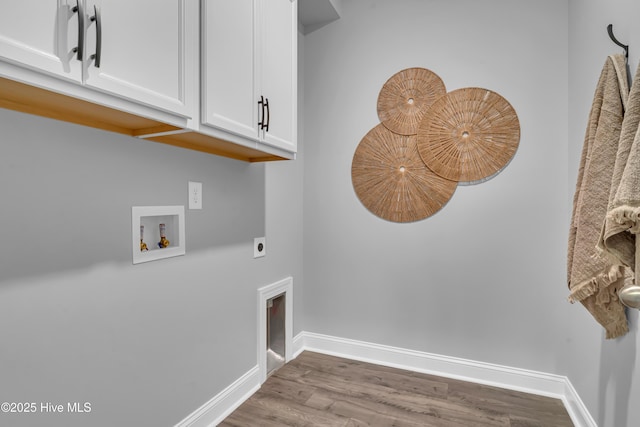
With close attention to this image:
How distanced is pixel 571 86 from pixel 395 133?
3.44 feet

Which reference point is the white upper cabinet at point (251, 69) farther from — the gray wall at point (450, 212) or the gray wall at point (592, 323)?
the gray wall at point (592, 323)

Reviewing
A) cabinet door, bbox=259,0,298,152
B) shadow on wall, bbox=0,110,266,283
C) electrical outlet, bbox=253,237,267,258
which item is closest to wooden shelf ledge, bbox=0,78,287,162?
shadow on wall, bbox=0,110,266,283

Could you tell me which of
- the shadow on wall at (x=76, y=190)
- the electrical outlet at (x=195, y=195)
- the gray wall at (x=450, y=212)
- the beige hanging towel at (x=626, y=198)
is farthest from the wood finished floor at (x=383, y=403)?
the beige hanging towel at (x=626, y=198)

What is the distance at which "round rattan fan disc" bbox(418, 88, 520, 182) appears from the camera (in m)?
2.15

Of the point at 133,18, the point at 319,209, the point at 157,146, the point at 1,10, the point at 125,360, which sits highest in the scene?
the point at 133,18

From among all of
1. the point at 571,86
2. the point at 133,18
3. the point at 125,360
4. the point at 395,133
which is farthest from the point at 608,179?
the point at 125,360

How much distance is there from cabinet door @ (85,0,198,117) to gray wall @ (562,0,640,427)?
5.31 ft

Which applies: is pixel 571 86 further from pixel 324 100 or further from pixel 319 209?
pixel 319 209

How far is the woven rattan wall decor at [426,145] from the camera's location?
2176mm

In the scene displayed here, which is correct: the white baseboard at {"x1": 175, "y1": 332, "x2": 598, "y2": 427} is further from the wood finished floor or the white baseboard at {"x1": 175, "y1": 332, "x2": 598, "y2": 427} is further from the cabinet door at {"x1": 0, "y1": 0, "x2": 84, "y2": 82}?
the cabinet door at {"x1": 0, "y1": 0, "x2": 84, "y2": 82}

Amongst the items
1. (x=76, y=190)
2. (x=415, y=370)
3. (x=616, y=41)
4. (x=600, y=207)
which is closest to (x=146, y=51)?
(x=76, y=190)

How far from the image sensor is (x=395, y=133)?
2.43 meters

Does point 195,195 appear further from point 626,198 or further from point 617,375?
point 617,375

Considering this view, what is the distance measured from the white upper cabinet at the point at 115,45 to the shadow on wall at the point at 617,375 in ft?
6.13
